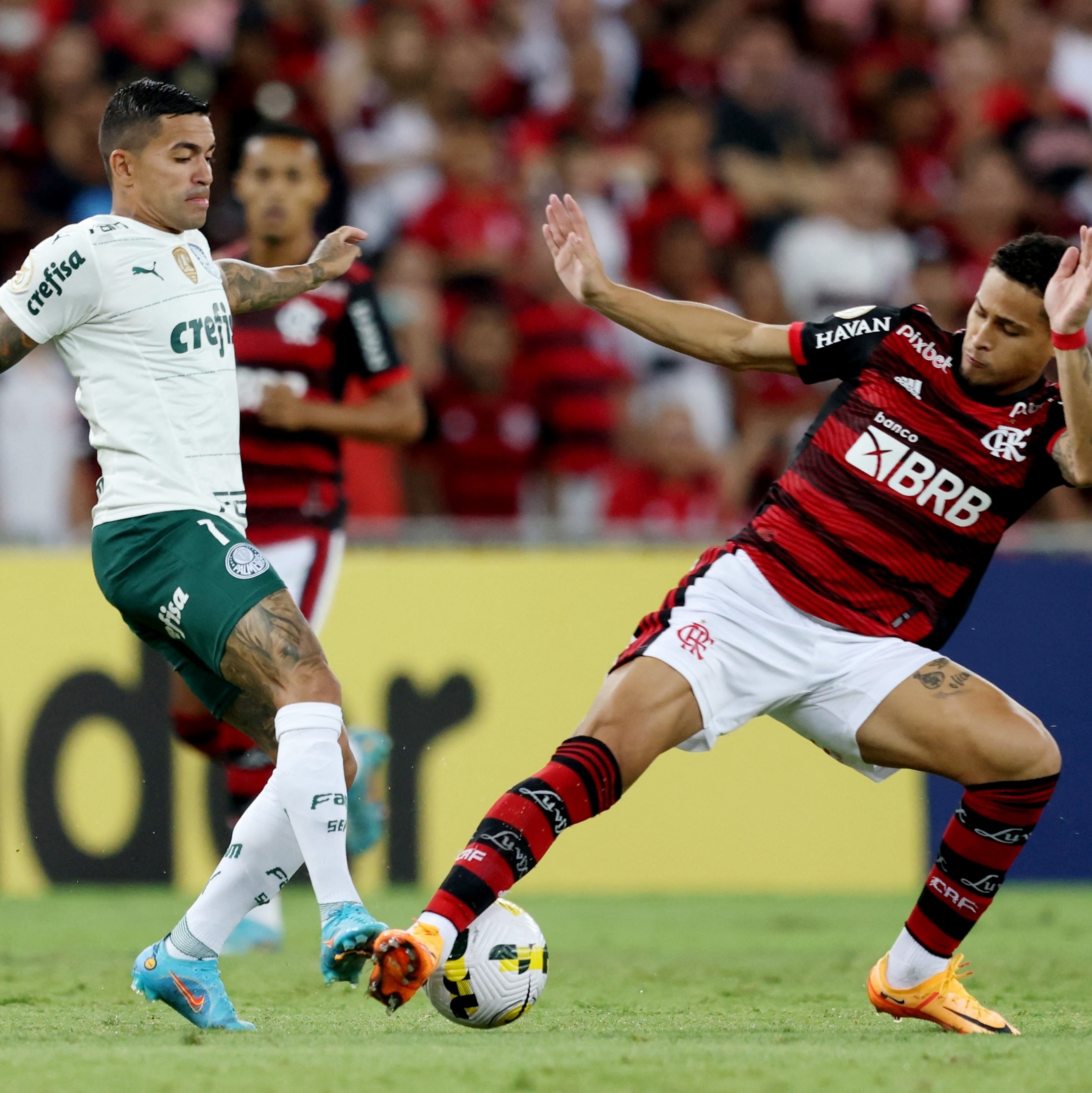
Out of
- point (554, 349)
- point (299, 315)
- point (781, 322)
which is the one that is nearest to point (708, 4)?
point (781, 322)

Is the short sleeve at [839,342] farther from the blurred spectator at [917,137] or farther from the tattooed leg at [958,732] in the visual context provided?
the blurred spectator at [917,137]

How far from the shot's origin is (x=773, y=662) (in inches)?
A: 208

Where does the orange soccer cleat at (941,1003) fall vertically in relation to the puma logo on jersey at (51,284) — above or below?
below

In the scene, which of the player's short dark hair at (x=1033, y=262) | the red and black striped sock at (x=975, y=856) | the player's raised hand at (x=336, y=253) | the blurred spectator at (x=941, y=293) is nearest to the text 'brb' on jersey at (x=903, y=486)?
the player's short dark hair at (x=1033, y=262)

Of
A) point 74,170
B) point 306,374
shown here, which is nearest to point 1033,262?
point 306,374

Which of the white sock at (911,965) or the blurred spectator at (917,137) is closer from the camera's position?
the white sock at (911,965)

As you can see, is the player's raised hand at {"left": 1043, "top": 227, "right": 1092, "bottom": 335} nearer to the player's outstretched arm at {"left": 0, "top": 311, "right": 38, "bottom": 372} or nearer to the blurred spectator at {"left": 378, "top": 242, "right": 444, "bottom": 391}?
the player's outstretched arm at {"left": 0, "top": 311, "right": 38, "bottom": 372}

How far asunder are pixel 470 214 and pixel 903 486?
6222 millimetres

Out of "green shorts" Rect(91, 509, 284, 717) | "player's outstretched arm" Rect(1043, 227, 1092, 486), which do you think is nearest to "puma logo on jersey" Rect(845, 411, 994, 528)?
"player's outstretched arm" Rect(1043, 227, 1092, 486)

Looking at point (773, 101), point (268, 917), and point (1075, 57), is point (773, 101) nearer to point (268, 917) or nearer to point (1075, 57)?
point (1075, 57)

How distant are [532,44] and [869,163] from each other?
245cm

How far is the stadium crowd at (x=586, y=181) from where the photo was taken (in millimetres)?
10258

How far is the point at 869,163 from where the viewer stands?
11969 mm

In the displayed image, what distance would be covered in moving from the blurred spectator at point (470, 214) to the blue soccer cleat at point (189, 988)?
6.58 metres
